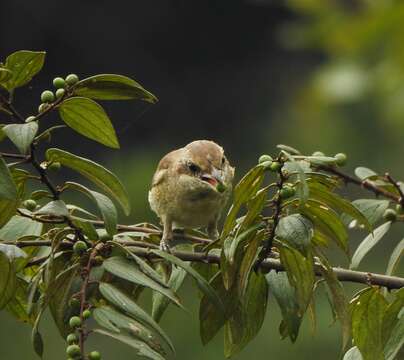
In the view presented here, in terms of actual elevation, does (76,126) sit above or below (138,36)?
above

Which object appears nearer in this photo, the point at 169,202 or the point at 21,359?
the point at 169,202

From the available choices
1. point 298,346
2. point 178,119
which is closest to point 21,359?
point 298,346

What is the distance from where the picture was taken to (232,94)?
39.5ft

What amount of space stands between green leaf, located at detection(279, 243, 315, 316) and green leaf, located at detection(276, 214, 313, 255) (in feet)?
0.15

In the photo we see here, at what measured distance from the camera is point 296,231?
1.95 m

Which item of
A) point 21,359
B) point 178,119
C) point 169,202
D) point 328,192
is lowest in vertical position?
point 21,359

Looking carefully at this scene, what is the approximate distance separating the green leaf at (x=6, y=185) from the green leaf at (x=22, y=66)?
0.17 m

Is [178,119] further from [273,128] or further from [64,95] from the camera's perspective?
[64,95]

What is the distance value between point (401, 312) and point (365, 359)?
0.36ft

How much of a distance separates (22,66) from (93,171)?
0.24m

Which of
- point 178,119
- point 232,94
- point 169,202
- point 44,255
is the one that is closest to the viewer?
point 44,255

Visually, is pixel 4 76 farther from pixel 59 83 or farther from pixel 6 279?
pixel 6 279

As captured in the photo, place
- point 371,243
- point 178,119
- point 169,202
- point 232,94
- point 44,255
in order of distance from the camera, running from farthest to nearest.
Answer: point 232,94, point 178,119, point 169,202, point 371,243, point 44,255

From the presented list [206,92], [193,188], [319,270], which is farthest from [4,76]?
[206,92]
